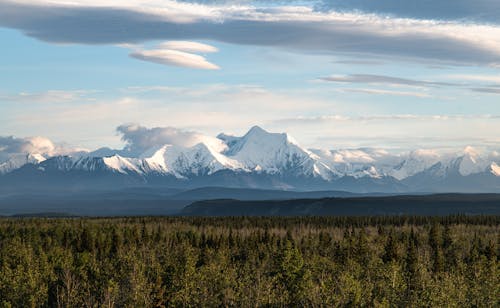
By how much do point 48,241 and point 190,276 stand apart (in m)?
68.2

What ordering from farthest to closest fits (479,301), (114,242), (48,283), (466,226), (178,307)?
(466,226), (114,242), (48,283), (178,307), (479,301)

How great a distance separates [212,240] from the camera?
131m

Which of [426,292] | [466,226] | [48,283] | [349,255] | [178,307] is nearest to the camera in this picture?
[426,292]

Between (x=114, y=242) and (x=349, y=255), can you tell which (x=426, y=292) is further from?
(x=114, y=242)

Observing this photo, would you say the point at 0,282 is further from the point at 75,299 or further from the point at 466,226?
the point at 466,226

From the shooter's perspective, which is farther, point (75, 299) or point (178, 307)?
point (178, 307)

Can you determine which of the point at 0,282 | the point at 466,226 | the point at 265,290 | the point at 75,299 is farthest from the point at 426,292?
the point at 466,226

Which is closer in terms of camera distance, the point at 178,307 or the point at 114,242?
the point at 178,307

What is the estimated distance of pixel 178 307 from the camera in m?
64.1

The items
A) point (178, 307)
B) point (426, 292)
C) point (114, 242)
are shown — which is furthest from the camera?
point (114, 242)

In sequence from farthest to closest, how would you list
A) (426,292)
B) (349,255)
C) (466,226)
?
(466,226)
(349,255)
(426,292)

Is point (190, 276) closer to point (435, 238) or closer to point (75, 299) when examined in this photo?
point (75, 299)

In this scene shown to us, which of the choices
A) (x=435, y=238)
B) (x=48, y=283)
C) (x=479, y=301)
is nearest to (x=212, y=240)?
(x=435, y=238)

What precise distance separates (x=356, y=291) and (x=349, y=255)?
57.0m
